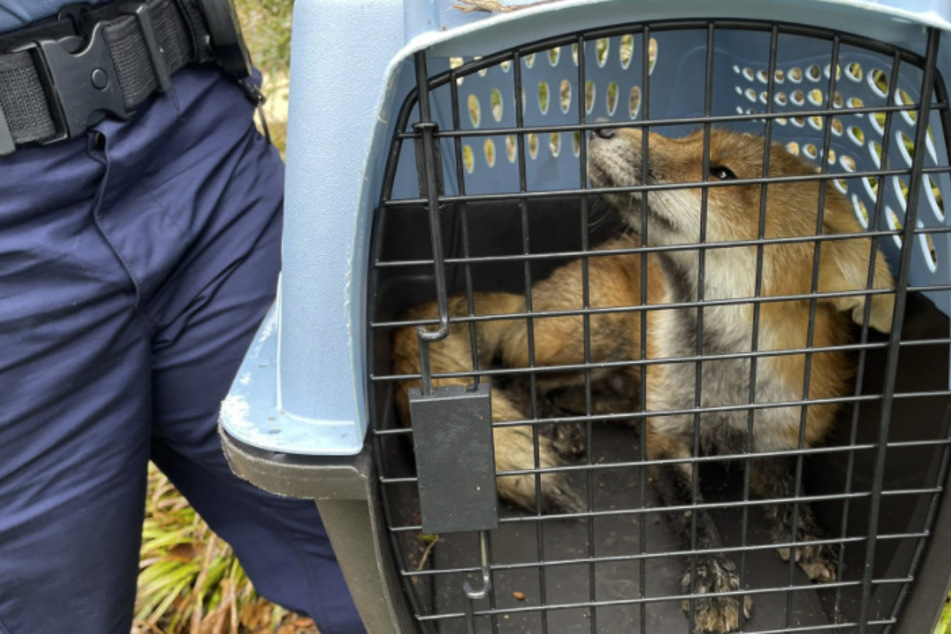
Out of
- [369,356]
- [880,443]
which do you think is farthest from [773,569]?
[369,356]

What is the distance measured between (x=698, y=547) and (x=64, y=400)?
1.21 metres

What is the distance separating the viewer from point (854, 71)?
1.57 m

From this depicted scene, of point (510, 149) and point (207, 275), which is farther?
point (510, 149)

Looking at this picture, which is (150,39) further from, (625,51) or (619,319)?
(619,319)

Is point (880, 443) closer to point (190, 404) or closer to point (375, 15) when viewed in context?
point (375, 15)

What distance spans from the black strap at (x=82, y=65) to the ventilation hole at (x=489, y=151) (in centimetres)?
88

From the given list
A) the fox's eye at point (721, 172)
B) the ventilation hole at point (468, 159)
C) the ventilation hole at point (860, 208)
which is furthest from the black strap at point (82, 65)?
the ventilation hole at point (860, 208)

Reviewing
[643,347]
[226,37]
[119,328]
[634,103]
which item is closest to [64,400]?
[119,328]

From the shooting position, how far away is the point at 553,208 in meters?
2.22

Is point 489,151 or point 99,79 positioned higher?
point 99,79

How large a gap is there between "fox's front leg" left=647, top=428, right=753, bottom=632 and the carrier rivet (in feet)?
3.55

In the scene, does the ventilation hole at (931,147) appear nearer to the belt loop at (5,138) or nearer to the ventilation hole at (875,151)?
the ventilation hole at (875,151)

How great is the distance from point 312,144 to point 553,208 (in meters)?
1.24

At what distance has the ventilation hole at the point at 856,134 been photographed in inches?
66.0
